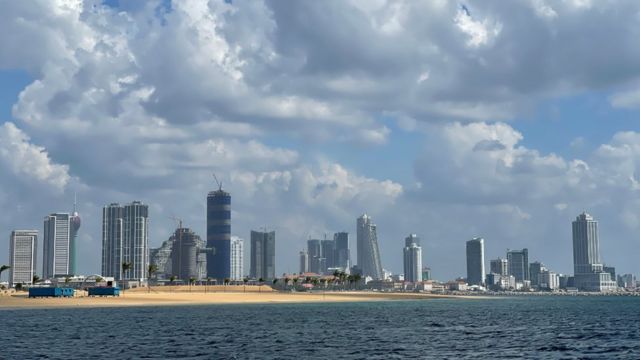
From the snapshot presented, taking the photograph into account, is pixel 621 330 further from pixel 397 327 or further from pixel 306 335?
pixel 306 335

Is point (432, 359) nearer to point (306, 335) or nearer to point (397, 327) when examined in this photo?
point (306, 335)

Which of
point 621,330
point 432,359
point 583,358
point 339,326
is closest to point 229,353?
Result: point 432,359

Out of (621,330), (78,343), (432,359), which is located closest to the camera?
(432,359)

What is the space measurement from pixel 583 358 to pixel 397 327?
5214 centimetres

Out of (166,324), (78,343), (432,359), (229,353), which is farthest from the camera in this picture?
(166,324)

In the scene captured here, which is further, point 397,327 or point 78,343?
point 397,327

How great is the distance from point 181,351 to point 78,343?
57.7 feet

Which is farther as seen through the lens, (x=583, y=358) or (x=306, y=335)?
(x=306, y=335)

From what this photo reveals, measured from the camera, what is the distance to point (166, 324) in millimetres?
136750

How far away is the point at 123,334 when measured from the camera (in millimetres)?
111312

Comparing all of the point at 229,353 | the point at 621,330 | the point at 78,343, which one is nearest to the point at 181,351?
the point at 229,353

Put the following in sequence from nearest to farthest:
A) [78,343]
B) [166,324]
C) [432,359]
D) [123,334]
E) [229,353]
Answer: [432,359] < [229,353] < [78,343] < [123,334] < [166,324]

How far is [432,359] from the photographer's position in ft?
260

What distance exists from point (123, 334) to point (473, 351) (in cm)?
4891
